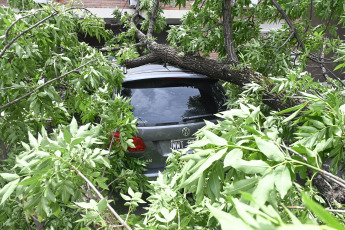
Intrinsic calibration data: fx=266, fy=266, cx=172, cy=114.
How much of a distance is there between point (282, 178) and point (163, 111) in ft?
9.05

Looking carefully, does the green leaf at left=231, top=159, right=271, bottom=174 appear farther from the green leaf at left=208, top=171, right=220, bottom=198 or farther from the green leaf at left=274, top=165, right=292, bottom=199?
the green leaf at left=208, top=171, right=220, bottom=198

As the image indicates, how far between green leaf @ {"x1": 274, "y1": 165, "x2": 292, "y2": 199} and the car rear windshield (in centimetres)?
267

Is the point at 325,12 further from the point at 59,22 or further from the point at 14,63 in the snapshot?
the point at 14,63

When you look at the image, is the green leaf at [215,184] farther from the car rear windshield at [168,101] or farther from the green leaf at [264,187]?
the car rear windshield at [168,101]

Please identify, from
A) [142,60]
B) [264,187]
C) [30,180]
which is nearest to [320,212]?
[264,187]

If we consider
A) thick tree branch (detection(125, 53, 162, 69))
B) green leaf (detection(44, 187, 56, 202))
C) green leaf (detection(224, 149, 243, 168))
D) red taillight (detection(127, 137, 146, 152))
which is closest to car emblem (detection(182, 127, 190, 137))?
red taillight (detection(127, 137, 146, 152))

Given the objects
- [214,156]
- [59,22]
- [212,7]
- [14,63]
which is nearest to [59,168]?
[214,156]

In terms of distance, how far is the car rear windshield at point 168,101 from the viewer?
337cm

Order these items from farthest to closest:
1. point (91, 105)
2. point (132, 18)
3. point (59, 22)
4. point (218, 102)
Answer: point (132, 18), point (218, 102), point (91, 105), point (59, 22)

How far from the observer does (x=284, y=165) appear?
709 mm

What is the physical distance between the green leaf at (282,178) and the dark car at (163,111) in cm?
261

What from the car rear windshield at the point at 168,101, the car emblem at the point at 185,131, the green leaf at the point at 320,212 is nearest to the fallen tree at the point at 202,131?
the green leaf at the point at 320,212

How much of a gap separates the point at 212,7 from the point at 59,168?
13.8 ft

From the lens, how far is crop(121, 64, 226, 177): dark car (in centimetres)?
331
